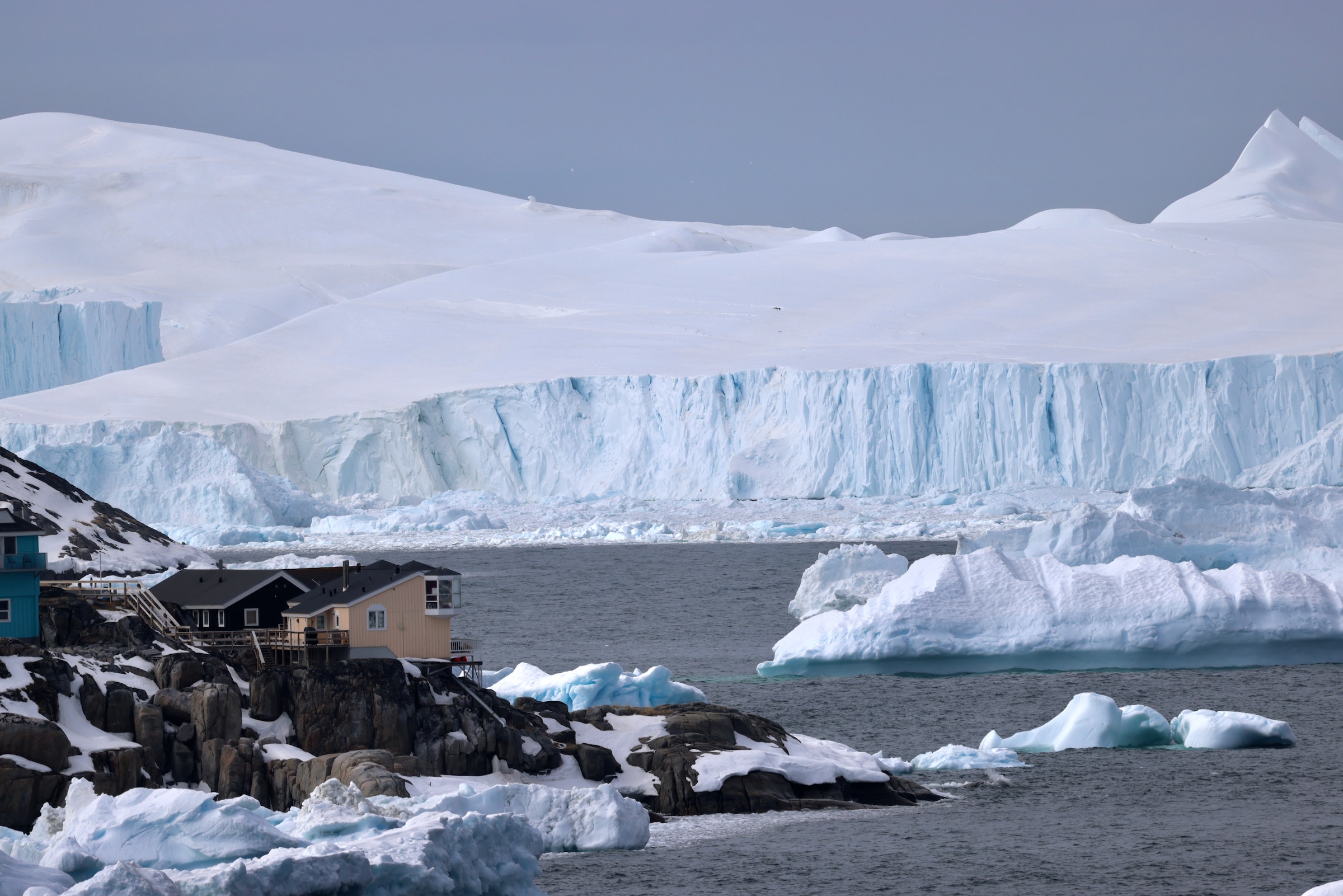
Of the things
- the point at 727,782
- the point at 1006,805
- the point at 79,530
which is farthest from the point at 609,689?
the point at 79,530

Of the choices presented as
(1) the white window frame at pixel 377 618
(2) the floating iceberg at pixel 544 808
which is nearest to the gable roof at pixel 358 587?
(1) the white window frame at pixel 377 618

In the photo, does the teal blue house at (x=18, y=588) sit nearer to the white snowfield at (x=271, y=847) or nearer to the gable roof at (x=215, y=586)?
the gable roof at (x=215, y=586)

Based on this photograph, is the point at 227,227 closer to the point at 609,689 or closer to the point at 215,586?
the point at 609,689

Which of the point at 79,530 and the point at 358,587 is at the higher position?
the point at 79,530

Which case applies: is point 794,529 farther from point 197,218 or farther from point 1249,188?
point 197,218

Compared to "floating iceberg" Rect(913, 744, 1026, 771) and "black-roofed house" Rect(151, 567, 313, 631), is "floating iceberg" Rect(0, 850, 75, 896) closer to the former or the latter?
"black-roofed house" Rect(151, 567, 313, 631)

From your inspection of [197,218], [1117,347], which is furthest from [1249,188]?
[197,218]
